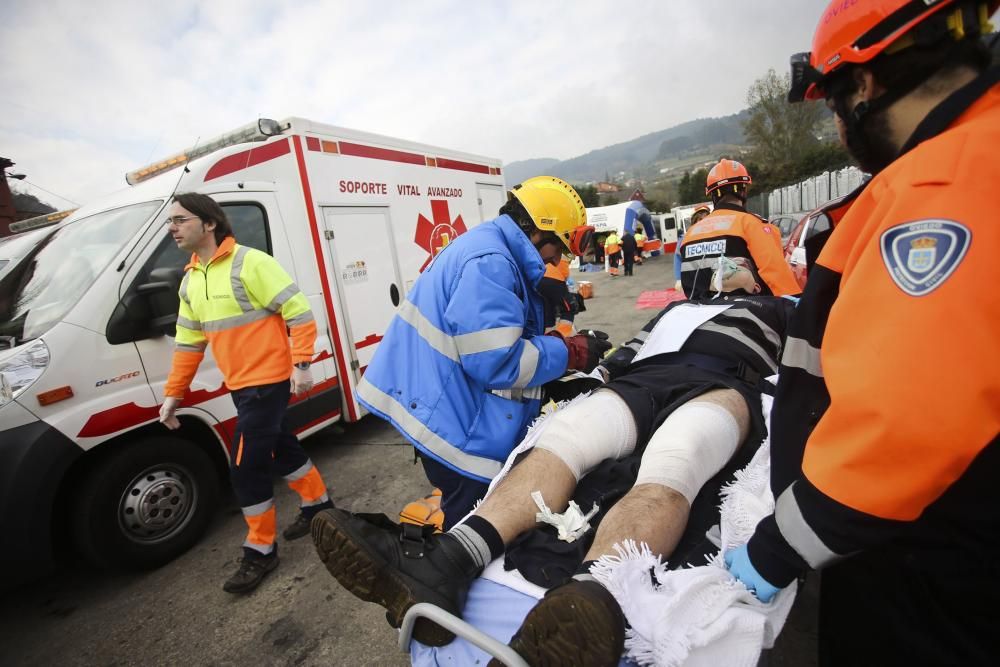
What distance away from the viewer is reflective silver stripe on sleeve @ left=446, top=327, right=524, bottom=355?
1895mm

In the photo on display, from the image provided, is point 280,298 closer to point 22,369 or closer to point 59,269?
point 22,369

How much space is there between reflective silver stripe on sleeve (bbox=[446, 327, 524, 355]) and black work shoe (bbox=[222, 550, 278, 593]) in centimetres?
193

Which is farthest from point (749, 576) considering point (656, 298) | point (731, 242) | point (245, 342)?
point (656, 298)

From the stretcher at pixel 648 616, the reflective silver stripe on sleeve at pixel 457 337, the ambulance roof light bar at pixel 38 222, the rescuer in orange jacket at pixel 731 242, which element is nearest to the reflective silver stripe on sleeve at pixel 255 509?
the reflective silver stripe on sleeve at pixel 457 337

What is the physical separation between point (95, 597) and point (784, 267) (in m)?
5.06

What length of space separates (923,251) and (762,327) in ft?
6.66

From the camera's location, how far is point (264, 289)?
8.61ft

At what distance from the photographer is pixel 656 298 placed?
408 inches

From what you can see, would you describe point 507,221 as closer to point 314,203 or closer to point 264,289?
point 264,289

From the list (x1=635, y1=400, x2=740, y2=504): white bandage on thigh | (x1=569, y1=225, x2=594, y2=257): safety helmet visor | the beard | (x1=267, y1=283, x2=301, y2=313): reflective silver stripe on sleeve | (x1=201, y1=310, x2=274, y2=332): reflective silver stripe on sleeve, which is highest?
the beard

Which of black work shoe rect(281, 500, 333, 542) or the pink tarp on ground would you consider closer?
black work shoe rect(281, 500, 333, 542)

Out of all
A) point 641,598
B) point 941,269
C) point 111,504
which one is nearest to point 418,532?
point 641,598

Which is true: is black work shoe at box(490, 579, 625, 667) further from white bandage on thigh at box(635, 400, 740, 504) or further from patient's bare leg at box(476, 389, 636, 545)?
white bandage on thigh at box(635, 400, 740, 504)

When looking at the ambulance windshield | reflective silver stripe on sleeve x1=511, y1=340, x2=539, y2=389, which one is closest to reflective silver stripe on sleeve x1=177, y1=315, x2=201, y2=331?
the ambulance windshield
